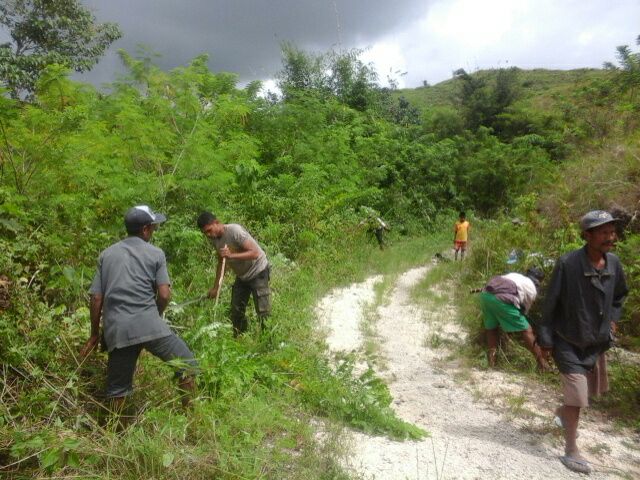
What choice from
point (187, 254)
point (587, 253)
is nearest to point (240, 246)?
point (187, 254)

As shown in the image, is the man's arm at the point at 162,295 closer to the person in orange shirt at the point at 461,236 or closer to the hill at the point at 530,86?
the person in orange shirt at the point at 461,236

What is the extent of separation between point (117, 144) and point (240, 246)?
3591mm

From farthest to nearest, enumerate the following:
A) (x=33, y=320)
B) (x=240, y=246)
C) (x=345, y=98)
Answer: (x=345, y=98) → (x=240, y=246) → (x=33, y=320)

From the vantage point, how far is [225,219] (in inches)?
331

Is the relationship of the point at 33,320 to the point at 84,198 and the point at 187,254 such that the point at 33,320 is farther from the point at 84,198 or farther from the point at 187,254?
the point at 187,254

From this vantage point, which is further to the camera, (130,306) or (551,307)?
(551,307)

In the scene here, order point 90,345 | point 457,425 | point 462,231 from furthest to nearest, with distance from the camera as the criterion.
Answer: point 462,231 < point 457,425 < point 90,345

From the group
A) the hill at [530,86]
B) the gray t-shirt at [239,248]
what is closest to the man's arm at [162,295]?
the gray t-shirt at [239,248]

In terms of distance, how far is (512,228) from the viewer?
7.69 m

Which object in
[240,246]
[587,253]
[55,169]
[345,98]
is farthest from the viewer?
[345,98]

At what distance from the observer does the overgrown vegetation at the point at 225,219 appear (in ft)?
10.2

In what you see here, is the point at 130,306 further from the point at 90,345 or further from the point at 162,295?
the point at 90,345

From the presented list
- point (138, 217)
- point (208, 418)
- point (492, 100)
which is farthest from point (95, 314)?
point (492, 100)

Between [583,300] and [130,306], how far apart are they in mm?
3223
